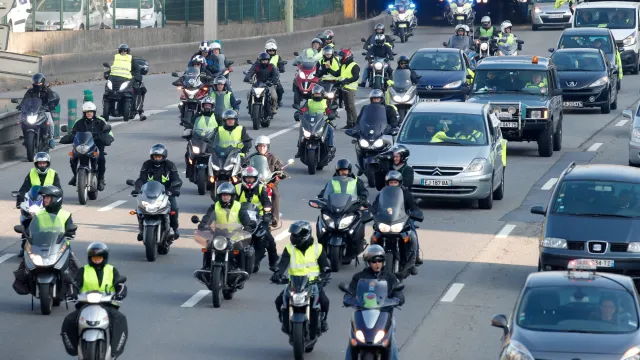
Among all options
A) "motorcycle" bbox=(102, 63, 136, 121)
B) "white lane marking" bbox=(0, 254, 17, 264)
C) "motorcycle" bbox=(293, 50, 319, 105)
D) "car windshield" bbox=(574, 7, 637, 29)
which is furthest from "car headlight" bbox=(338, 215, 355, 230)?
"car windshield" bbox=(574, 7, 637, 29)

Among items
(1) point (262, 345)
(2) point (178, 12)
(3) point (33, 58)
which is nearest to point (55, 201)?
(1) point (262, 345)

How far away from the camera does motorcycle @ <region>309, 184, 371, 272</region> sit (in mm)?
19375

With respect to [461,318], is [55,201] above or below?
above

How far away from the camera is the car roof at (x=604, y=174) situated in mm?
18922

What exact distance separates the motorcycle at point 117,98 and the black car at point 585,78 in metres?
10.7

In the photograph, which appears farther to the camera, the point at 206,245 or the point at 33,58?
the point at 33,58

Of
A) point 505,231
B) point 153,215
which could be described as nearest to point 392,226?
point 153,215

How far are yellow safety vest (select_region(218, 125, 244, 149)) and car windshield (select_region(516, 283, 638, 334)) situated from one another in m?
11.1

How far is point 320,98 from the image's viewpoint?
2845 centimetres

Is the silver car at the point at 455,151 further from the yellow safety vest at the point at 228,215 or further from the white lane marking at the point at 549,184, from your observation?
the yellow safety vest at the point at 228,215

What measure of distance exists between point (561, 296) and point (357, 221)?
252 inches

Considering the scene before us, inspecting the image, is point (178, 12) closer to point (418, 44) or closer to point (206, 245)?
point (418, 44)

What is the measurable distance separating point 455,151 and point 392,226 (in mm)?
6361

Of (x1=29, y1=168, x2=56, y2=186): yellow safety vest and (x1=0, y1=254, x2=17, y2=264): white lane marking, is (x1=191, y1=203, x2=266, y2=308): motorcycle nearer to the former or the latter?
(x1=29, y1=168, x2=56, y2=186): yellow safety vest
